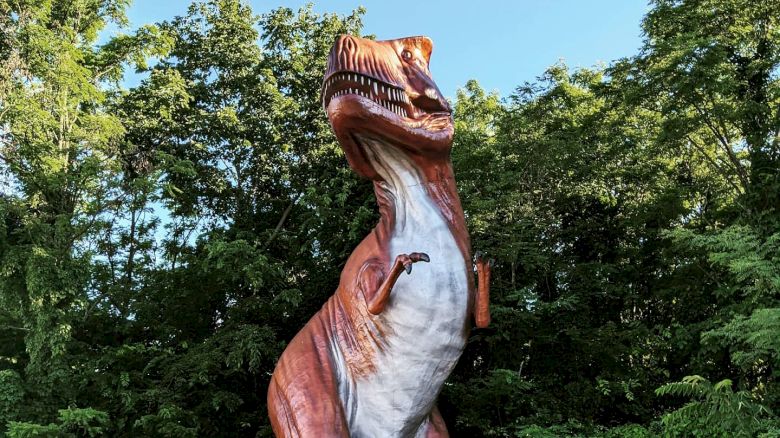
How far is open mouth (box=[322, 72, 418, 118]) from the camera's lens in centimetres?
334

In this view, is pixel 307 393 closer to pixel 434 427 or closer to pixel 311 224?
pixel 434 427

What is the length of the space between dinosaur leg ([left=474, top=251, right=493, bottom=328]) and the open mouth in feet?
2.89

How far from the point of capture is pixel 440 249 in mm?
3424

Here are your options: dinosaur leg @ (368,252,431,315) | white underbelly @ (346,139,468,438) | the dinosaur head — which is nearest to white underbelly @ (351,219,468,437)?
white underbelly @ (346,139,468,438)

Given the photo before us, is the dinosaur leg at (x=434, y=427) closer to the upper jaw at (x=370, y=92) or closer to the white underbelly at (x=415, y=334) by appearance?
the white underbelly at (x=415, y=334)

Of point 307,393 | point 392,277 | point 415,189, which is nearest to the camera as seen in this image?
point 392,277

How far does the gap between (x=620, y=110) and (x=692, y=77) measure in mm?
2672

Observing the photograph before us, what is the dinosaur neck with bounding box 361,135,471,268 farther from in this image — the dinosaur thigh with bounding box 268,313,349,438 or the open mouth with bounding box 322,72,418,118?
the dinosaur thigh with bounding box 268,313,349,438

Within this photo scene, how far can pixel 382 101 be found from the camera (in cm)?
338

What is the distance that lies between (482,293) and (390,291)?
0.52m

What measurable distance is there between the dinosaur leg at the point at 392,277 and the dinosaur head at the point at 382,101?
690mm

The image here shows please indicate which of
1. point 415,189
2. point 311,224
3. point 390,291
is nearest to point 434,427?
point 390,291

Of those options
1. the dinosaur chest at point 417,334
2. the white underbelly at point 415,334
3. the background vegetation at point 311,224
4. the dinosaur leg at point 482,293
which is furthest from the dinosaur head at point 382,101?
the background vegetation at point 311,224

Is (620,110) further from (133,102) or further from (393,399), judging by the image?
(393,399)
